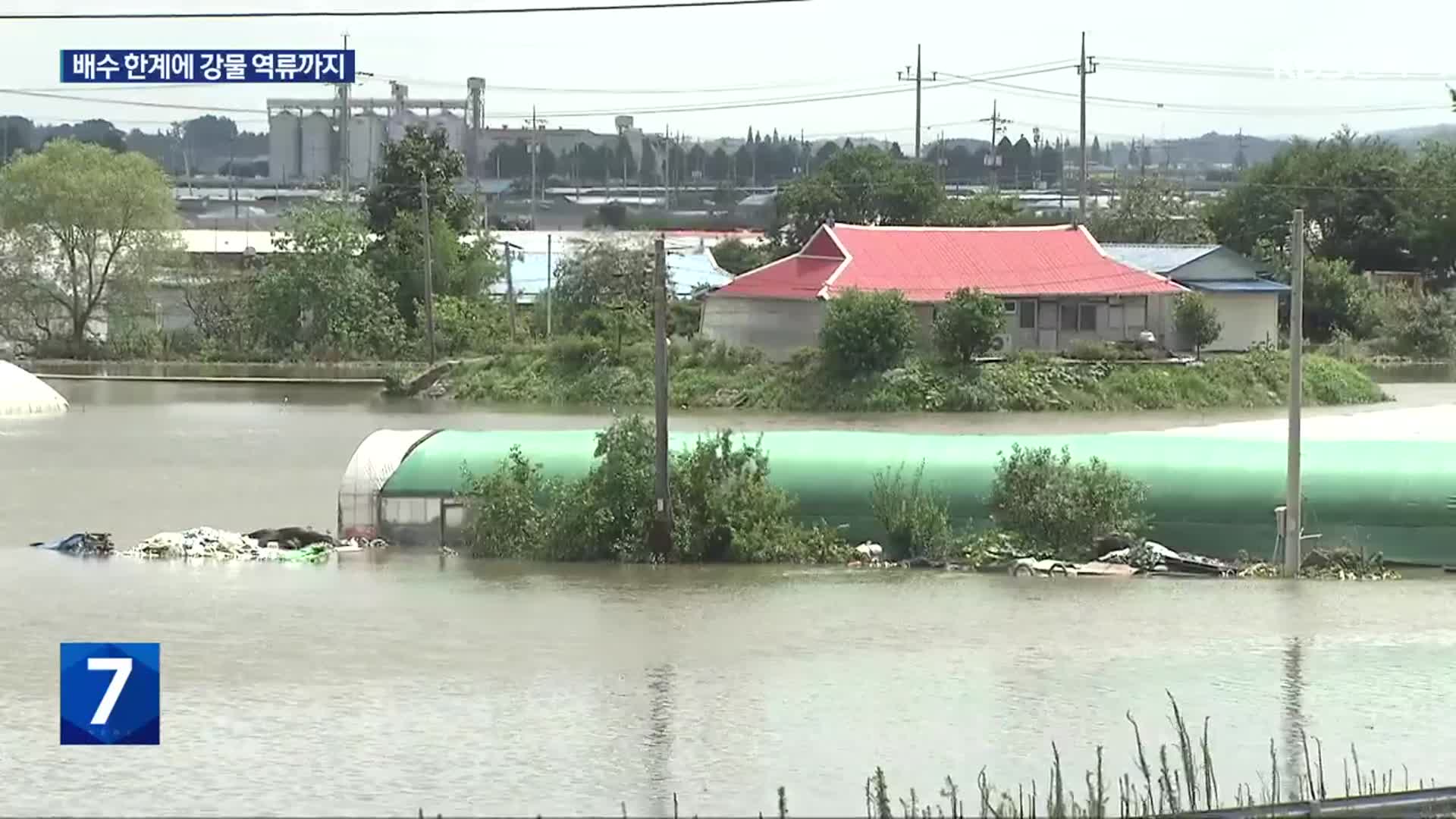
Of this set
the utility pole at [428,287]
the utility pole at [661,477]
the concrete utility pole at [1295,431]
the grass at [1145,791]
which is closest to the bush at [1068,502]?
the concrete utility pole at [1295,431]

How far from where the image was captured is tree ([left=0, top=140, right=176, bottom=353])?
49375 millimetres

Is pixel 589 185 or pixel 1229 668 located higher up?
pixel 589 185

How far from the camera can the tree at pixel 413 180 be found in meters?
49.7

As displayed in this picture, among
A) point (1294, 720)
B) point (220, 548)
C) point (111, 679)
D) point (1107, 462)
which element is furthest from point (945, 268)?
point (111, 679)

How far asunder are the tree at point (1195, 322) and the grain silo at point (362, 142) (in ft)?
145

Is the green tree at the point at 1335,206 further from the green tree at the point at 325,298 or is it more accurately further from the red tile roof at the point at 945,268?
the green tree at the point at 325,298

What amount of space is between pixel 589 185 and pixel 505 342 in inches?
2317

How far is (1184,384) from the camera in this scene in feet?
120

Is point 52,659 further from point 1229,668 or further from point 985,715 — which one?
point 1229,668

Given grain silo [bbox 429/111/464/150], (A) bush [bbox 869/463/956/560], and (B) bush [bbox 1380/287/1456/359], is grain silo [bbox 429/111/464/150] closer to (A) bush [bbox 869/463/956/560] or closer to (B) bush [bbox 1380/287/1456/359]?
(B) bush [bbox 1380/287/1456/359]

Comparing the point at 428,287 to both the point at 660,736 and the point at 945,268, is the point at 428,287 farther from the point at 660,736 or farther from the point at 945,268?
the point at 660,736

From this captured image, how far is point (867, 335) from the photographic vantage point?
35.9 m

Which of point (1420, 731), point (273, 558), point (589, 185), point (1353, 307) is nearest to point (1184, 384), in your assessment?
point (1353, 307)

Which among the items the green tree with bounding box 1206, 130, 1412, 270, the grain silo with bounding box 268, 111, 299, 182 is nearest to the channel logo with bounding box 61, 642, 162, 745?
the green tree with bounding box 1206, 130, 1412, 270
